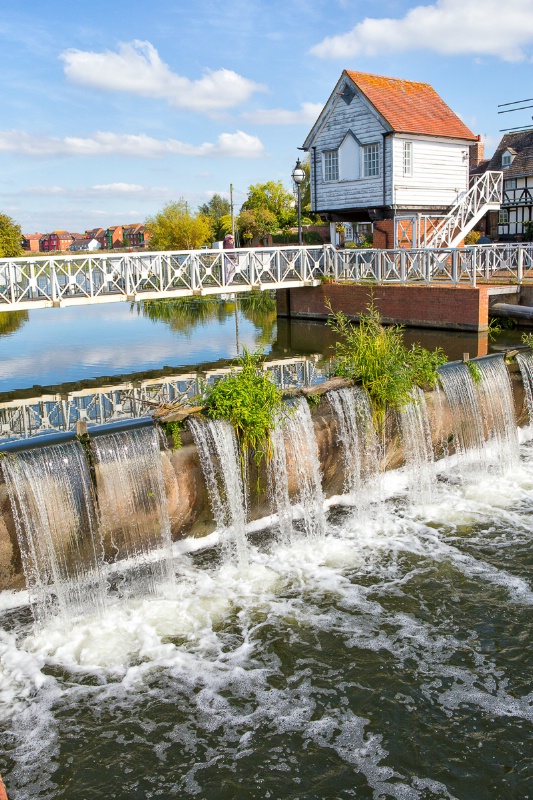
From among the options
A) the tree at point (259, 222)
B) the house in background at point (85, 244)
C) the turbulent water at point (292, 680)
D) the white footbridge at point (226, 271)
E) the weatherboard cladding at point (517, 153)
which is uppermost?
the house in background at point (85, 244)

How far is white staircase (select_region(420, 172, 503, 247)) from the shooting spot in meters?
28.1

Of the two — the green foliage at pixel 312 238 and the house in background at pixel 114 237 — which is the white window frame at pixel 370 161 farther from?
the house in background at pixel 114 237

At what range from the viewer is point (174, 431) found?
26.6ft

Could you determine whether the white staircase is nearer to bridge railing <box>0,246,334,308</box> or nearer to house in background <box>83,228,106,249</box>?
bridge railing <box>0,246,334,308</box>

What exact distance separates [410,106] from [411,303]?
10.9m

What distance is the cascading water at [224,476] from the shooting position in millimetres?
8266

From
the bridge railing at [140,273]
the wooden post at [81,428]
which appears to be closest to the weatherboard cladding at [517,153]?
the bridge railing at [140,273]

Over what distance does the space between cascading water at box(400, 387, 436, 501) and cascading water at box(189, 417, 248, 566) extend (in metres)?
2.84

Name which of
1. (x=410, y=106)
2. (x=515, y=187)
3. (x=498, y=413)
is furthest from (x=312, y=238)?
(x=498, y=413)

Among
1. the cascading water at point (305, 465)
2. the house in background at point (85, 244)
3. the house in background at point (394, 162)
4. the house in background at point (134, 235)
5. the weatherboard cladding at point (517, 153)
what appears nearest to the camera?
the cascading water at point (305, 465)

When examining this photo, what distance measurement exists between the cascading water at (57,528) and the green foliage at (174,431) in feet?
3.65

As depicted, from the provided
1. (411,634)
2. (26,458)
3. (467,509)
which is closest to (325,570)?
(411,634)

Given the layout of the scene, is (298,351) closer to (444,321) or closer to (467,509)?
(444,321)

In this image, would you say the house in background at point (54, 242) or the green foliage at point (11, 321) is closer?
the green foliage at point (11, 321)
